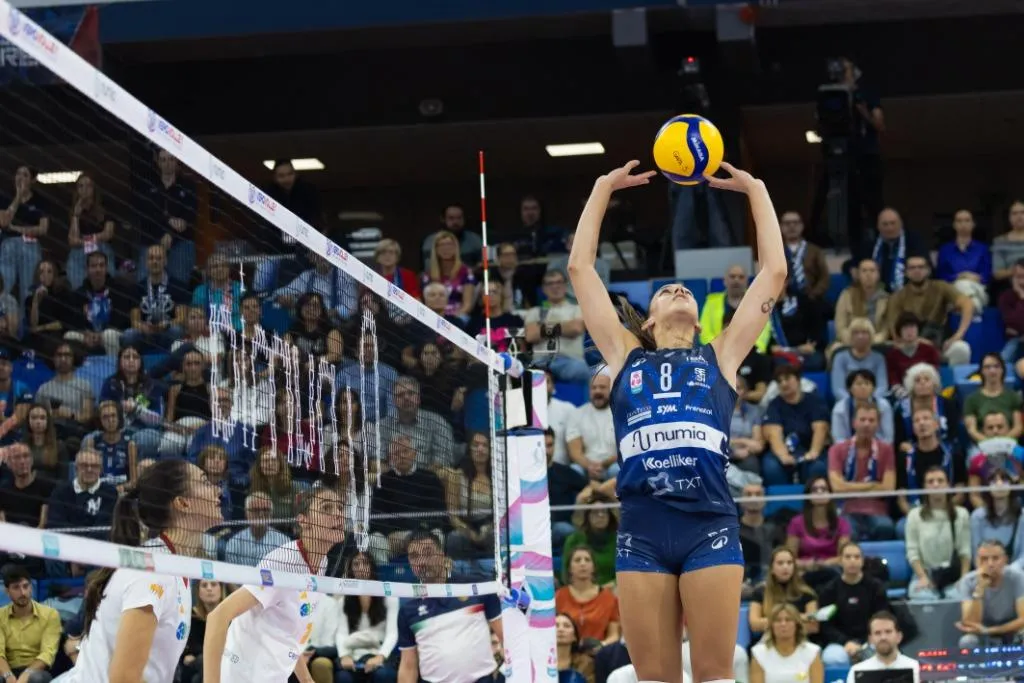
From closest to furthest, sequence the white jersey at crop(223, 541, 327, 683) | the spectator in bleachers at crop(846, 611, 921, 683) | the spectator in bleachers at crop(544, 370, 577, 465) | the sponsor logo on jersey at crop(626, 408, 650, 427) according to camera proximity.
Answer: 1. the sponsor logo on jersey at crop(626, 408, 650, 427)
2. the white jersey at crop(223, 541, 327, 683)
3. the spectator in bleachers at crop(846, 611, 921, 683)
4. the spectator in bleachers at crop(544, 370, 577, 465)

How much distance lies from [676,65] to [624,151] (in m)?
4.48

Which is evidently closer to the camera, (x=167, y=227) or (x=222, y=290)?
(x=222, y=290)

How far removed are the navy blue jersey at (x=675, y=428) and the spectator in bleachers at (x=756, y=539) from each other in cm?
579

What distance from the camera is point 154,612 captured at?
6.77 metres

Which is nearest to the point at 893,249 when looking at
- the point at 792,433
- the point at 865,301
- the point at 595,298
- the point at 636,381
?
the point at 865,301

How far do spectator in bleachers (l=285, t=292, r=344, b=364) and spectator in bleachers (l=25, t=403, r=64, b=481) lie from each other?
192cm

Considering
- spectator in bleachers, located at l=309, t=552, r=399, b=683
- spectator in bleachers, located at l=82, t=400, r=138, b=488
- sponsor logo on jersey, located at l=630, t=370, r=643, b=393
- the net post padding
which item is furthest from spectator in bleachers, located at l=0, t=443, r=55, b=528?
sponsor logo on jersey, located at l=630, t=370, r=643, b=393

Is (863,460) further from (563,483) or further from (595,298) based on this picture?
(595,298)

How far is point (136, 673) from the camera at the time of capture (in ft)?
21.8

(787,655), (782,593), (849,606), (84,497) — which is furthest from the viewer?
(782,593)

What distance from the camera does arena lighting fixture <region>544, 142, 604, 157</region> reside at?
23.8m

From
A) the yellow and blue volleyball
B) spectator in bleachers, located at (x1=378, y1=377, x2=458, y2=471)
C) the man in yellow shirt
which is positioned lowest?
the man in yellow shirt

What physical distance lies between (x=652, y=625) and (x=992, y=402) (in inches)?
343

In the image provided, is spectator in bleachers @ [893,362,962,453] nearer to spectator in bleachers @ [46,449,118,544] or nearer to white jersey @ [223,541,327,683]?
spectator in bleachers @ [46,449,118,544]
